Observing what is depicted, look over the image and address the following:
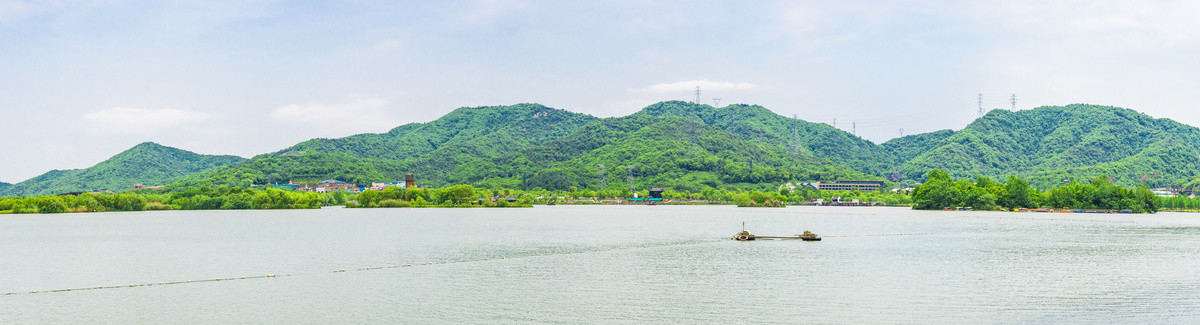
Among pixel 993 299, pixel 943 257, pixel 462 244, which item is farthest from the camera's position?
pixel 462 244

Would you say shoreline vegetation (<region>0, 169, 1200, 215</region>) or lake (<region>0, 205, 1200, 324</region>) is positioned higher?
shoreline vegetation (<region>0, 169, 1200, 215</region>)

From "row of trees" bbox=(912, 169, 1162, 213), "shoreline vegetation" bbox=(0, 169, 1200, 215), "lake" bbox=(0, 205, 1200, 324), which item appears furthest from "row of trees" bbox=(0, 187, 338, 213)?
"row of trees" bbox=(912, 169, 1162, 213)

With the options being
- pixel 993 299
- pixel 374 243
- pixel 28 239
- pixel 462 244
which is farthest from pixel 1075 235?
pixel 28 239

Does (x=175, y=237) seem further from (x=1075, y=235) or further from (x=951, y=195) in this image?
(x=951, y=195)

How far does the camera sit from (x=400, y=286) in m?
41.0

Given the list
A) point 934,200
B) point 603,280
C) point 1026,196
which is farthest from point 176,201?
point 1026,196

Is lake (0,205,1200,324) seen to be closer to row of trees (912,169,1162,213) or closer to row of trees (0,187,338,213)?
row of trees (912,169,1162,213)

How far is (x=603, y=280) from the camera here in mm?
42844

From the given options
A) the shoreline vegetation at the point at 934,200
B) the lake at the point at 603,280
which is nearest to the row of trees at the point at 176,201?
the shoreline vegetation at the point at 934,200

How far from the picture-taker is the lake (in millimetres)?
32062

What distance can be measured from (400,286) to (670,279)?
14299 mm

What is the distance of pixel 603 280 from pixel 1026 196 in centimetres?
15175

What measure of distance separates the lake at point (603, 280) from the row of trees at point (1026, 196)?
297 feet

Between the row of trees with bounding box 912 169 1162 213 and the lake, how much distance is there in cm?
9055
